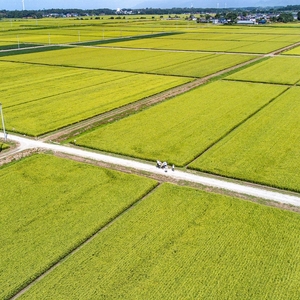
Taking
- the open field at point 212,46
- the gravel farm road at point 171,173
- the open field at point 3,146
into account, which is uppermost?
the open field at point 212,46

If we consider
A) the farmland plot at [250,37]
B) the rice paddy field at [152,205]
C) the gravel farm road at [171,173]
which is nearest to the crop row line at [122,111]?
the rice paddy field at [152,205]

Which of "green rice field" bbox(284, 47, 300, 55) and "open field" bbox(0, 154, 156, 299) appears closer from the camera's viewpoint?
"open field" bbox(0, 154, 156, 299)

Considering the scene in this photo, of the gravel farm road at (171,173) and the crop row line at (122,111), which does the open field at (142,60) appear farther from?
the gravel farm road at (171,173)

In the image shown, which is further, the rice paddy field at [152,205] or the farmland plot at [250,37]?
the farmland plot at [250,37]

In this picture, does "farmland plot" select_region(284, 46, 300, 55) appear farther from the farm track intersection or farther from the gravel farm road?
the gravel farm road

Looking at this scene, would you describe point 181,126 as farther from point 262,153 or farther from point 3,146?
point 3,146

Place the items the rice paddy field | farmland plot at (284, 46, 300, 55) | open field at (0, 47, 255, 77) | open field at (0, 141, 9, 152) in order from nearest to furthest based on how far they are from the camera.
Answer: the rice paddy field < open field at (0, 141, 9, 152) < open field at (0, 47, 255, 77) < farmland plot at (284, 46, 300, 55)

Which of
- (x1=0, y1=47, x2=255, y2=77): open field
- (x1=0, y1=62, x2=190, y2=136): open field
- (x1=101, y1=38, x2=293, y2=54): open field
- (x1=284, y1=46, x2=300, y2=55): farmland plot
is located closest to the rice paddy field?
(x1=0, y1=62, x2=190, y2=136): open field
